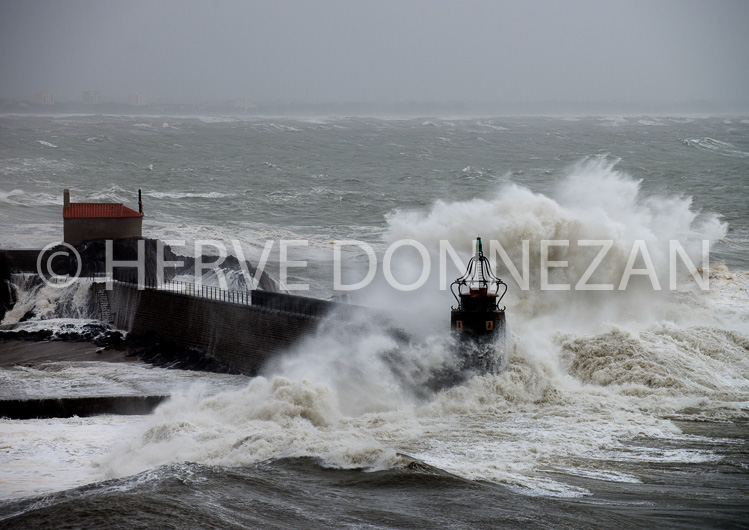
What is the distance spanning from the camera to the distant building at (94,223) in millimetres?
28297

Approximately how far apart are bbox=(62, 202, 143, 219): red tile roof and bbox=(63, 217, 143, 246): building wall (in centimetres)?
13

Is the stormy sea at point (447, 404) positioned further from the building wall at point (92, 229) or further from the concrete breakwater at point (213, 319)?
the building wall at point (92, 229)

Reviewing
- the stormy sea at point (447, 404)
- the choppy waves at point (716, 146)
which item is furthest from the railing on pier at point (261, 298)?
the choppy waves at point (716, 146)

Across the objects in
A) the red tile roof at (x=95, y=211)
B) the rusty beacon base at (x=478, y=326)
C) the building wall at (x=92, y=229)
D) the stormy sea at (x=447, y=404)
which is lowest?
the stormy sea at (x=447, y=404)

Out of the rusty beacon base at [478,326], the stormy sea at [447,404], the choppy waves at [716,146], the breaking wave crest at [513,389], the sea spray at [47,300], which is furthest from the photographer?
the choppy waves at [716,146]

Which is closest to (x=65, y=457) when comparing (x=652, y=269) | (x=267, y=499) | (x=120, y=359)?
(x=267, y=499)

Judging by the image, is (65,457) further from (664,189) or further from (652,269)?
→ (664,189)

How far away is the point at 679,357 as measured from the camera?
20.0 metres

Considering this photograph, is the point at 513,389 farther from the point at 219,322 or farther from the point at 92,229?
the point at 92,229

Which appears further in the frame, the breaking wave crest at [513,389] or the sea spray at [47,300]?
the sea spray at [47,300]

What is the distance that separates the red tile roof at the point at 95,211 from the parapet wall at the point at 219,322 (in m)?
3.64

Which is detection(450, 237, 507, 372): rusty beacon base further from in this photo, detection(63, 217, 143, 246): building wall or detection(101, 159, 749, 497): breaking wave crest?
detection(63, 217, 143, 246): building wall

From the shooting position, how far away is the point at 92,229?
93.1ft

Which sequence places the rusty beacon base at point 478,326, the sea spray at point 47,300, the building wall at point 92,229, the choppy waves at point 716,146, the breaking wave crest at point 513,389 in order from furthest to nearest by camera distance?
the choppy waves at point 716,146
the building wall at point 92,229
the sea spray at point 47,300
the rusty beacon base at point 478,326
the breaking wave crest at point 513,389
